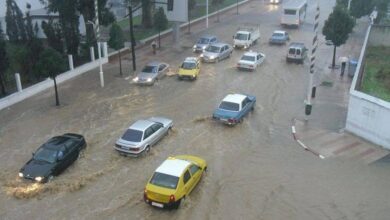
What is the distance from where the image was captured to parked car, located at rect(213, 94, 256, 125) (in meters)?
25.2

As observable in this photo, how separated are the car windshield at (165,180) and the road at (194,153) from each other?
108cm

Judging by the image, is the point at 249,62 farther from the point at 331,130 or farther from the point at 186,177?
the point at 186,177

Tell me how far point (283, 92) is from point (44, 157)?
58.6ft

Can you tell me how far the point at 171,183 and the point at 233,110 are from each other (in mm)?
9273

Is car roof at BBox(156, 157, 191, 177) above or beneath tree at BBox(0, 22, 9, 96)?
beneath

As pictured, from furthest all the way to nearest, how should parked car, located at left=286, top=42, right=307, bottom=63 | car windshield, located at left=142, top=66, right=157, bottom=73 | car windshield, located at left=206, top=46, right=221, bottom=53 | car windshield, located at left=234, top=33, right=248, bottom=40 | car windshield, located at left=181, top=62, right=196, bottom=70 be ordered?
car windshield, located at left=234, top=33, right=248, bottom=40 < car windshield, located at left=206, top=46, right=221, bottom=53 < parked car, located at left=286, top=42, right=307, bottom=63 < car windshield, located at left=181, top=62, right=196, bottom=70 < car windshield, located at left=142, top=66, right=157, bottom=73

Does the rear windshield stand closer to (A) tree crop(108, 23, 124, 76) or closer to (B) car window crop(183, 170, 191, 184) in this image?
(A) tree crop(108, 23, 124, 76)

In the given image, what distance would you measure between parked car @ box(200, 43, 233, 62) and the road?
3443 mm

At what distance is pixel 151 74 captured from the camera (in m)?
33.1

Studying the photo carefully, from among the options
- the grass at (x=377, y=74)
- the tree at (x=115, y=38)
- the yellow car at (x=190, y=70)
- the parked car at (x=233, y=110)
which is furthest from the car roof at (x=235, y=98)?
the tree at (x=115, y=38)

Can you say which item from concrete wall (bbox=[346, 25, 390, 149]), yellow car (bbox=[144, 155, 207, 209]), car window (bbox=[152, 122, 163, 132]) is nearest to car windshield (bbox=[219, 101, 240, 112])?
car window (bbox=[152, 122, 163, 132])

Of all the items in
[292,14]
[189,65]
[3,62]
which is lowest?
[189,65]

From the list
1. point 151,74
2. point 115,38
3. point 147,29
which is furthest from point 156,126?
point 147,29

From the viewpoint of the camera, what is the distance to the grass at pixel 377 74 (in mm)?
25891
